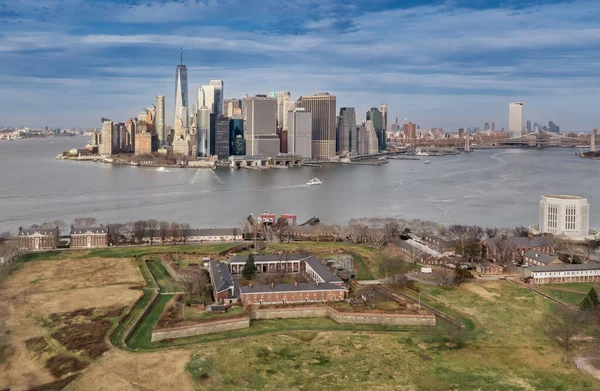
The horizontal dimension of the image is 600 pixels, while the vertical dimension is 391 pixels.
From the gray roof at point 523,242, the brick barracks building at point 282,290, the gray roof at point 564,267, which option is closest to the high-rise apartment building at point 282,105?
the gray roof at point 523,242

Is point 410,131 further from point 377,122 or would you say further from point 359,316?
point 359,316

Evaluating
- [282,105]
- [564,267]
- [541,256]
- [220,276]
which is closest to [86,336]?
[220,276]

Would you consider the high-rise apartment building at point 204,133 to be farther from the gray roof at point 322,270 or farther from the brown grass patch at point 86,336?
the brown grass patch at point 86,336

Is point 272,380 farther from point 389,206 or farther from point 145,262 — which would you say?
point 389,206

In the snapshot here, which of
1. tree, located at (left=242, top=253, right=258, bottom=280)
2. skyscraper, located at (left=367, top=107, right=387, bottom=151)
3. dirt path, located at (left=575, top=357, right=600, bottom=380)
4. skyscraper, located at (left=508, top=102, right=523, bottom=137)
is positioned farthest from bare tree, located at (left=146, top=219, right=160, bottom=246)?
skyscraper, located at (left=508, top=102, right=523, bottom=137)

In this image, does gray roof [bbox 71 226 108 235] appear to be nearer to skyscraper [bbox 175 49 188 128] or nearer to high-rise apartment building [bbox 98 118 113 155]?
high-rise apartment building [bbox 98 118 113 155]

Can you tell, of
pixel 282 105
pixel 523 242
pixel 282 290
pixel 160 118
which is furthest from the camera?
pixel 160 118
